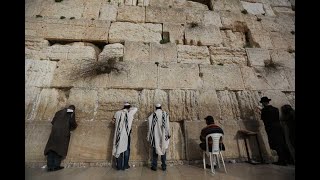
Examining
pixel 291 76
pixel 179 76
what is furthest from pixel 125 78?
pixel 291 76

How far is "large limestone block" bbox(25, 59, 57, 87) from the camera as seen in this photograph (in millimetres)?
6844

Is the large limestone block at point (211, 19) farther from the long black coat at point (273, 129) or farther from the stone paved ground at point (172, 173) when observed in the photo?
the stone paved ground at point (172, 173)

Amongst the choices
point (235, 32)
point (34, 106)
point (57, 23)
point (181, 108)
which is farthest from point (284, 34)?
point (34, 106)

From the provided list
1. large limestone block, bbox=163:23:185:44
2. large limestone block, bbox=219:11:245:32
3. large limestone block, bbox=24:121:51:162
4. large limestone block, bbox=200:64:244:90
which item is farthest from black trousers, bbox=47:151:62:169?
large limestone block, bbox=219:11:245:32

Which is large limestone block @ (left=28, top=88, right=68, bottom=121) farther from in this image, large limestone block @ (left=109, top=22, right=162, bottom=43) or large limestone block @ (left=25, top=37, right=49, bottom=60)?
large limestone block @ (left=109, top=22, right=162, bottom=43)

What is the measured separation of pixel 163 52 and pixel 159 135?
10.6ft

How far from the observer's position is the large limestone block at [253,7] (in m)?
9.95

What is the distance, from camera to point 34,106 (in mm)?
6426

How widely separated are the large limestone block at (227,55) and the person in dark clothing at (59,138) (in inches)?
186

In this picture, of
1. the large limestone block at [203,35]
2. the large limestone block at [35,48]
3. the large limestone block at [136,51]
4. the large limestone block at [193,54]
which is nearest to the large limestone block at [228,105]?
the large limestone block at [193,54]

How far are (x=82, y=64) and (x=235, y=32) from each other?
5.62 meters

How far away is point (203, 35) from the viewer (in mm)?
8555

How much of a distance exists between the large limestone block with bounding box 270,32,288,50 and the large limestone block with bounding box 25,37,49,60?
7.79m

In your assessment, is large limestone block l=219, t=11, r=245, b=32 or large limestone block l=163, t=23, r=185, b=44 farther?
large limestone block l=219, t=11, r=245, b=32
